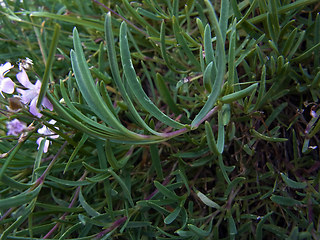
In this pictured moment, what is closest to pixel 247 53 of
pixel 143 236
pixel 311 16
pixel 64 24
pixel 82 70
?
pixel 311 16

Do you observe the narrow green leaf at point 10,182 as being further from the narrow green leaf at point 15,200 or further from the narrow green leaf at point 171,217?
the narrow green leaf at point 171,217

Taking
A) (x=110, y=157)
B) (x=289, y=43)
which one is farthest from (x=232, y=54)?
(x=110, y=157)

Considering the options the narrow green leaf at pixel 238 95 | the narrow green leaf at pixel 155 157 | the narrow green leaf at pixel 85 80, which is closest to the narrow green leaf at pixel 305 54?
the narrow green leaf at pixel 238 95

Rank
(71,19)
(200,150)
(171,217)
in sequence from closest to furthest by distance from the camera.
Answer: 1. (171,217)
2. (200,150)
3. (71,19)

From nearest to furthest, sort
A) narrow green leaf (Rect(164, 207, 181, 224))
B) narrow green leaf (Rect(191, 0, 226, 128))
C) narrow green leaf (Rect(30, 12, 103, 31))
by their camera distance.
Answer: narrow green leaf (Rect(191, 0, 226, 128)), narrow green leaf (Rect(164, 207, 181, 224)), narrow green leaf (Rect(30, 12, 103, 31))

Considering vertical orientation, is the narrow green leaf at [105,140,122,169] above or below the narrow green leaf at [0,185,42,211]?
below

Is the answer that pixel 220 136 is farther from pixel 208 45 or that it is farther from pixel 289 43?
pixel 289 43

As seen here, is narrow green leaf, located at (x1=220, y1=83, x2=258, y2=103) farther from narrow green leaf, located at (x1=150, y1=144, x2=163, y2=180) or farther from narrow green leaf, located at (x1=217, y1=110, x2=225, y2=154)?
narrow green leaf, located at (x1=150, y1=144, x2=163, y2=180)

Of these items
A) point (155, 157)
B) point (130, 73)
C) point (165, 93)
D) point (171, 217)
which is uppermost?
point (130, 73)

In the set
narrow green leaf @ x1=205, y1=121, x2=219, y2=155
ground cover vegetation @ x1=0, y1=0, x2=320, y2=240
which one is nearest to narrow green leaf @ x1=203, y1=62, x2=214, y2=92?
ground cover vegetation @ x1=0, y1=0, x2=320, y2=240

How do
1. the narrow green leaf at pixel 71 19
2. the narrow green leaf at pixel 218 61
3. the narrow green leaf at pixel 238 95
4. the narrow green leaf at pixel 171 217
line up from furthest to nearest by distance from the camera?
the narrow green leaf at pixel 71 19 < the narrow green leaf at pixel 171 217 < the narrow green leaf at pixel 238 95 < the narrow green leaf at pixel 218 61

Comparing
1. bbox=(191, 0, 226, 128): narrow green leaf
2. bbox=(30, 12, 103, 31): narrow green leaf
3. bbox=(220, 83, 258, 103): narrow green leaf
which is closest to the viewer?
bbox=(191, 0, 226, 128): narrow green leaf

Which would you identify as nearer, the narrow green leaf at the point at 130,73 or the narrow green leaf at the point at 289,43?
the narrow green leaf at the point at 130,73
